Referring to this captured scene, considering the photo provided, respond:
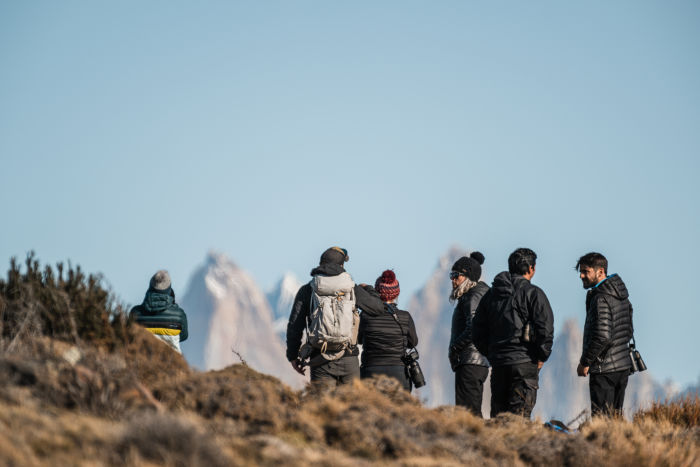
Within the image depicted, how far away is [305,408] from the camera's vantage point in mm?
8609

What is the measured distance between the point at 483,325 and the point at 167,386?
404cm

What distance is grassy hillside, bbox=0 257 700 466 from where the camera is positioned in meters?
6.64

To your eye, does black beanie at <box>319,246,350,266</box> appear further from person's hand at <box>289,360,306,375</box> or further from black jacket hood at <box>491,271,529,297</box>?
black jacket hood at <box>491,271,529,297</box>

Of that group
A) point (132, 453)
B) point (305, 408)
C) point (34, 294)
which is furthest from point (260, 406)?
point (34, 294)

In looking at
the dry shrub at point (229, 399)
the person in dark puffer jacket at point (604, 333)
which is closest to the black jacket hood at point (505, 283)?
the person in dark puffer jacket at point (604, 333)

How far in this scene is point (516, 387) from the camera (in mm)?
10305

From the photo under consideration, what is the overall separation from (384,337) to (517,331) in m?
1.77

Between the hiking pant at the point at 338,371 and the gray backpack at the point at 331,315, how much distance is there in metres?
0.12

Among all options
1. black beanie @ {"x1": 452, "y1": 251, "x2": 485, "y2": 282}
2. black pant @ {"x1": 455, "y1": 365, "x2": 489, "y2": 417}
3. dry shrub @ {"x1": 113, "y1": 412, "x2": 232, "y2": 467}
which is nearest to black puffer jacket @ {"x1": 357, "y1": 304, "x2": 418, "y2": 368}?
black pant @ {"x1": 455, "y1": 365, "x2": 489, "y2": 417}

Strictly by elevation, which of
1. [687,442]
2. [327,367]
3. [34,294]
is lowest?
[687,442]

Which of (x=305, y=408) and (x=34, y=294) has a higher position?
(x=34, y=294)

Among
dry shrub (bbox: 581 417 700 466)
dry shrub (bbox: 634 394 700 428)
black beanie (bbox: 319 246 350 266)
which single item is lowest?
dry shrub (bbox: 581 417 700 466)

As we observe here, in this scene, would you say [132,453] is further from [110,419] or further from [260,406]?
[260,406]

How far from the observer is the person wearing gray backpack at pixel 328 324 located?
10195 millimetres
